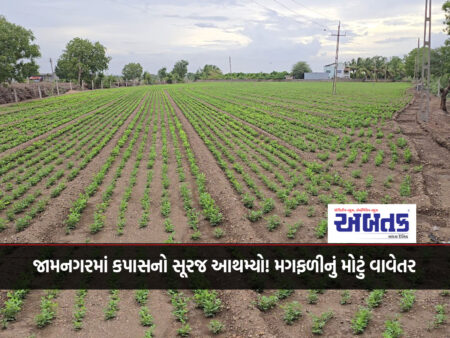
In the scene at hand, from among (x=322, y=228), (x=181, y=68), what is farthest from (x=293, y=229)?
(x=181, y=68)

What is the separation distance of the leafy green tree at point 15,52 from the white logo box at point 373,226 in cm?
4342

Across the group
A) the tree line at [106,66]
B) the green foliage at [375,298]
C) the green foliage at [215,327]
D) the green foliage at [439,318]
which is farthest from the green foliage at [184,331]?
the tree line at [106,66]

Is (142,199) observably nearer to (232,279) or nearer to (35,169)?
(232,279)

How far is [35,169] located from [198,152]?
24.7 feet

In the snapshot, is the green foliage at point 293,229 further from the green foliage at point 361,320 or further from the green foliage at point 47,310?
the green foliage at point 47,310

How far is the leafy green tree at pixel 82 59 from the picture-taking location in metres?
93.7

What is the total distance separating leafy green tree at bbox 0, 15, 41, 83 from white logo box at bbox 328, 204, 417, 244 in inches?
1710

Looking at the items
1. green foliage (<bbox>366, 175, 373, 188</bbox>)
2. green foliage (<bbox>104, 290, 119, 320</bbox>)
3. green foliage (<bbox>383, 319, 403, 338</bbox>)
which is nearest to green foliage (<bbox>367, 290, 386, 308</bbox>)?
green foliage (<bbox>383, 319, 403, 338</bbox>)

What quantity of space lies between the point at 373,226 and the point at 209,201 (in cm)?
484

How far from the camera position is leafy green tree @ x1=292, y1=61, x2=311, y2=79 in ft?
470

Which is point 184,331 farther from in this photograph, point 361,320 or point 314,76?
point 314,76

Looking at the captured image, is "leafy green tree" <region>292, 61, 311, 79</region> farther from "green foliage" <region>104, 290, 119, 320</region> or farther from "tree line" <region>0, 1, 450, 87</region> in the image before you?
"green foliage" <region>104, 290, 119, 320</region>

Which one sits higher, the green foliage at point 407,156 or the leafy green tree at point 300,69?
the leafy green tree at point 300,69

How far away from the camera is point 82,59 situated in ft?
317
